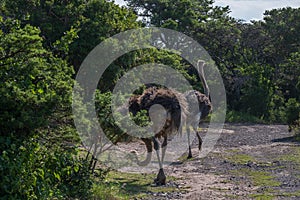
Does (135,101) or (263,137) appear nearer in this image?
(135,101)

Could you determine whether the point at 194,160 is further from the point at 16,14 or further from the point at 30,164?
the point at 30,164

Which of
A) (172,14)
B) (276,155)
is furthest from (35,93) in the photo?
(172,14)

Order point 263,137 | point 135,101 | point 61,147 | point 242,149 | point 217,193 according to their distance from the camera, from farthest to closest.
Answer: point 263,137 < point 242,149 < point 135,101 < point 217,193 < point 61,147

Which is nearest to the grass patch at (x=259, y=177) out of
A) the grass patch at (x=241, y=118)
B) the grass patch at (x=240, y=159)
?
the grass patch at (x=240, y=159)

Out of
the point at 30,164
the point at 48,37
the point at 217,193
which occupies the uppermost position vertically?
the point at 48,37

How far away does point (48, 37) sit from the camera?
10766 millimetres

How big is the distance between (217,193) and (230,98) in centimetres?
2001

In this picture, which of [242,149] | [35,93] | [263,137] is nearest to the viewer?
[35,93]

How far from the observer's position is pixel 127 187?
31.9ft

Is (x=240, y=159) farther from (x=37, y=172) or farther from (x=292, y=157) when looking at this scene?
(x=37, y=172)

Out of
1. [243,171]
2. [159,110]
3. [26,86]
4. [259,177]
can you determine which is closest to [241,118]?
[243,171]

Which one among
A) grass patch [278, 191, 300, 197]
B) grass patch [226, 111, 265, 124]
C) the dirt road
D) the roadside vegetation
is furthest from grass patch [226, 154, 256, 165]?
grass patch [226, 111, 265, 124]

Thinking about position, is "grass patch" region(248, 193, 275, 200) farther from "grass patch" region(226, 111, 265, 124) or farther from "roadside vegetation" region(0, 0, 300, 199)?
"grass patch" region(226, 111, 265, 124)

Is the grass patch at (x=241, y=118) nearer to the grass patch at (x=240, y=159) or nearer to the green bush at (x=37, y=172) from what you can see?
the grass patch at (x=240, y=159)
